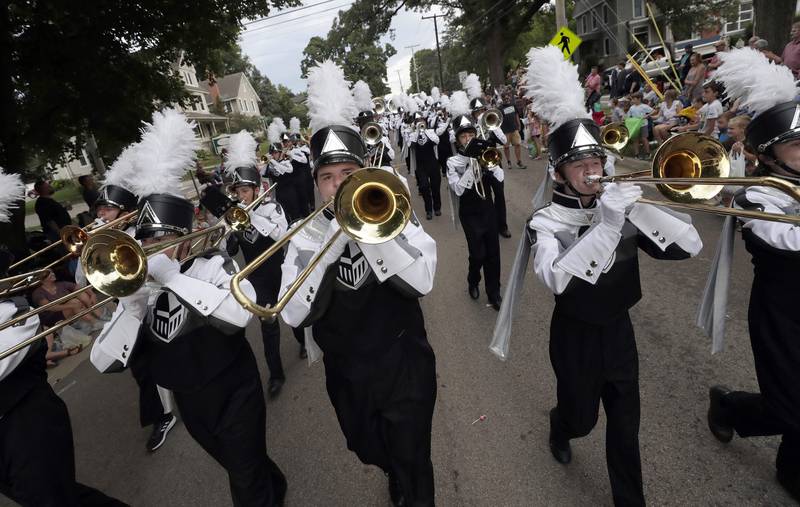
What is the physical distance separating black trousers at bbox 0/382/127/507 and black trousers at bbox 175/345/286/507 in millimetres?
671

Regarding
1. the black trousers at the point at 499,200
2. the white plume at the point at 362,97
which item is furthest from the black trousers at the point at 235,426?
the white plume at the point at 362,97

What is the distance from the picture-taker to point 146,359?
8.05ft

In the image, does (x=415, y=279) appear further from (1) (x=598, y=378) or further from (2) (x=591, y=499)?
(2) (x=591, y=499)

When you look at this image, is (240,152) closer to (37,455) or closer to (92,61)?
(37,455)

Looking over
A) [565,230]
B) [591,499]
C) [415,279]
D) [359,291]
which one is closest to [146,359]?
[359,291]

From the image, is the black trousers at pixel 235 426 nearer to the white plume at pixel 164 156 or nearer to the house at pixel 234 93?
the white plume at pixel 164 156

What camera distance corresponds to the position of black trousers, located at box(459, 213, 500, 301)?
488cm

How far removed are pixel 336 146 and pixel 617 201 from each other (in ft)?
4.66

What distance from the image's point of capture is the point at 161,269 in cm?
225

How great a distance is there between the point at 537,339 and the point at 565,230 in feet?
6.85

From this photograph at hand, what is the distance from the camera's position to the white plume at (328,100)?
255 centimetres

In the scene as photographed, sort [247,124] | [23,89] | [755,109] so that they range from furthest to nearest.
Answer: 1. [247,124]
2. [23,89]
3. [755,109]

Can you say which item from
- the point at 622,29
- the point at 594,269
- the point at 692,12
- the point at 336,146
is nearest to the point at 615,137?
the point at 594,269

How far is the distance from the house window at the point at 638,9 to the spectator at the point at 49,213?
4329 cm
